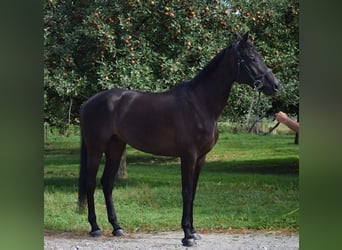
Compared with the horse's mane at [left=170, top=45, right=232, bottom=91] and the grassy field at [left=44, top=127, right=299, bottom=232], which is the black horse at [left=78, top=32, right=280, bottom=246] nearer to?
the horse's mane at [left=170, top=45, right=232, bottom=91]

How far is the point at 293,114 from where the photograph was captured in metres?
3.43

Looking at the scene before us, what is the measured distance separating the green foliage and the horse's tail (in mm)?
252

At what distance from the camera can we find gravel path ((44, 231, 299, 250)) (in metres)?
3.23

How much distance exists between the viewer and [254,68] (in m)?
3.16

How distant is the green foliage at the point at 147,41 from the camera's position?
3.39m

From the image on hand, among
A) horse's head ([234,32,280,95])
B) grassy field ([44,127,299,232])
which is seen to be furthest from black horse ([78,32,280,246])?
grassy field ([44,127,299,232])

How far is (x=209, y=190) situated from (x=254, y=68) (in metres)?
0.86

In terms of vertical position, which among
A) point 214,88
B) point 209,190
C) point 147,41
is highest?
point 147,41

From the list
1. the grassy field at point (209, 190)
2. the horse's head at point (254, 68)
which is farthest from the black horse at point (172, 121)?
the grassy field at point (209, 190)

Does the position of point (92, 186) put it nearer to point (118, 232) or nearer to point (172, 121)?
point (118, 232)

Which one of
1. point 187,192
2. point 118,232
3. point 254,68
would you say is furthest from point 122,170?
point 254,68

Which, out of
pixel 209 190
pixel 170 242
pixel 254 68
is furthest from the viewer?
pixel 209 190
